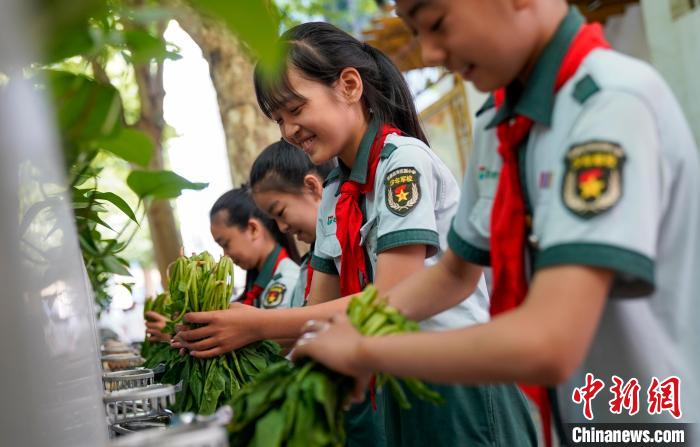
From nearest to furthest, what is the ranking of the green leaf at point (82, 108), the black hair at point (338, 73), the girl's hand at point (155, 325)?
the green leaf at point (82, 108)
the black hair at point (338, 73)
the girl's hand at point (155, 325)

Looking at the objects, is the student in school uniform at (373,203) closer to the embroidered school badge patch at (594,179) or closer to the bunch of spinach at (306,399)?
the bunch of spinach at (306,399)

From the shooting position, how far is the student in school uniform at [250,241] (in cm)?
350

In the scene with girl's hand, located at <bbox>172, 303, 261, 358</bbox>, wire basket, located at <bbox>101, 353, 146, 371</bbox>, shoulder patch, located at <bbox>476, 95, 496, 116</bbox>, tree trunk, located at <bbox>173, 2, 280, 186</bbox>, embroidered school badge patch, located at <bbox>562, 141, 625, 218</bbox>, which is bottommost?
wire basket, located at <bbox>101, 353, 146, 371</bbox>

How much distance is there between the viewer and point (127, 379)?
1.59 meters

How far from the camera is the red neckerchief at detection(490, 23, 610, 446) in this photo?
1155 mm

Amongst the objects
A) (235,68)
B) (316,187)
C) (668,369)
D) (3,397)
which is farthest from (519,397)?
(235,68)

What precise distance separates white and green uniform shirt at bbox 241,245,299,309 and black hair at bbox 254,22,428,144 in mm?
1176

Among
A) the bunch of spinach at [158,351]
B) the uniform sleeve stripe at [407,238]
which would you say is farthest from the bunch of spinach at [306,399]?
the bunch of spinach at [158,351]

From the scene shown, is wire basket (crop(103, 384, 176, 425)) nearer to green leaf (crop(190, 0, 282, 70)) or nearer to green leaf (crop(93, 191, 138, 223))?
green leaf (crop(93, 191, 138, 223))

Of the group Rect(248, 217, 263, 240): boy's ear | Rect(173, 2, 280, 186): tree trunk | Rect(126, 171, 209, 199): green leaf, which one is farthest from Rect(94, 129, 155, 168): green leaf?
Rect(173, 2, 280, 186): tree trunk

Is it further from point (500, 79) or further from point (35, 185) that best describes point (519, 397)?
point (35, 185)

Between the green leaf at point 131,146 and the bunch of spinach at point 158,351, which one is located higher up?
the green leaf at point 131,146

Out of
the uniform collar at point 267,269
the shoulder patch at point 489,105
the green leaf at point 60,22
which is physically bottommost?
the uniform collar at point 267,269

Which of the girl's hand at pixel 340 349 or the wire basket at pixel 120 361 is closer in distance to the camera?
the girl's hand at pixel 340 349
